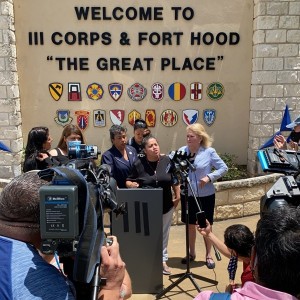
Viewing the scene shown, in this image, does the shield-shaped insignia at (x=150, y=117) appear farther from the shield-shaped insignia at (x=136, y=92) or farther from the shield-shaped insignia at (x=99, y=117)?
the shield-shaped insignia at (x=99, y=117)

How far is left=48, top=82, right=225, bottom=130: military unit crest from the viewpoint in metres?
7.32

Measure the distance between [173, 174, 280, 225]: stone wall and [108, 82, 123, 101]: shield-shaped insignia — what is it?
9.30 feet

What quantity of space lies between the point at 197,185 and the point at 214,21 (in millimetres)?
4203

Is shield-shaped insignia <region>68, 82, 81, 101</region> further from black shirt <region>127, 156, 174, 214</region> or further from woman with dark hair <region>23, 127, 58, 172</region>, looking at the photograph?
black shirt <region>127, 156, 174, 214</region>

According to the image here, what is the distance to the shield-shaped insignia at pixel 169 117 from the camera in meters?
7.44

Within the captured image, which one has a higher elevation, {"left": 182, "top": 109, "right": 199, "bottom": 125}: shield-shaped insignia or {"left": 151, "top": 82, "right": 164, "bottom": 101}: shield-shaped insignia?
{"left": 151, "top": 82, "right": 164, "bottom": 101}: shield-shaped insignia

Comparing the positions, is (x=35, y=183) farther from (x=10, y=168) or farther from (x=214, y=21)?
(x=214, y=21)

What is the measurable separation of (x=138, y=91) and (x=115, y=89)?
0.46 meters

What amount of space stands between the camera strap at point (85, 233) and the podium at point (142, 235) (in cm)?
231

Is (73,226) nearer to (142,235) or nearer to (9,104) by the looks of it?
(142,235)

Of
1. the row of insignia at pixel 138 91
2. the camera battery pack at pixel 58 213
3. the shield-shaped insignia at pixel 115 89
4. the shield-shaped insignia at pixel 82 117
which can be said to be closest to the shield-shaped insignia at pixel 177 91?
the row of insignia at pixel 138 91

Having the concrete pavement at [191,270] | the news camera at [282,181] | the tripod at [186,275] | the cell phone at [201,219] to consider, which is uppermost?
the news camera at [282,181]

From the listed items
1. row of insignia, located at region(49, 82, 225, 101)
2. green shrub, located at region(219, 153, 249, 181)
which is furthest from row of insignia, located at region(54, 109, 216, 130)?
green shrub, located at region(219, 153, 249, 181)

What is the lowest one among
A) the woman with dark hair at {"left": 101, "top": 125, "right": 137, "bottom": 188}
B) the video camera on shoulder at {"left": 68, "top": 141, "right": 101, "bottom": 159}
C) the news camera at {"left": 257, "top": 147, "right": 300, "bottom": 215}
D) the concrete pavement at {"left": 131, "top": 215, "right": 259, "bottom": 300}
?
the concrete pavement at {"left": 131, "top": 215, "right": 259, "bottom": 300}
